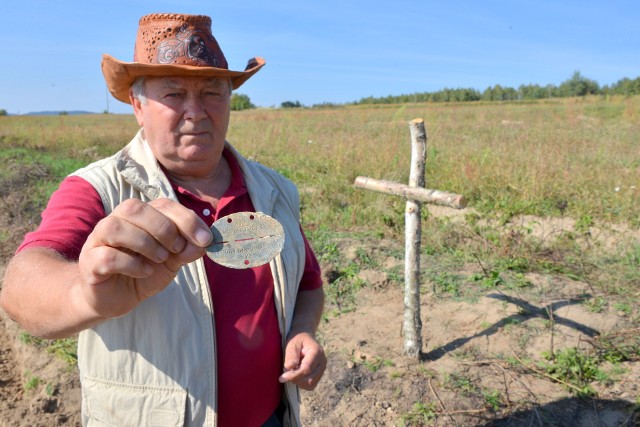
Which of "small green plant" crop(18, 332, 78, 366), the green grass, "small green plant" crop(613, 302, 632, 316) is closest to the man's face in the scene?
"small green plant" crop(18, 332, 78, 366)

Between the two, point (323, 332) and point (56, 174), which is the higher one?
point (56, 174)

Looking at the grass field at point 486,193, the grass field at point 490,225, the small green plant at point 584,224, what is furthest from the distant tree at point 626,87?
the small green plant at point 584,224

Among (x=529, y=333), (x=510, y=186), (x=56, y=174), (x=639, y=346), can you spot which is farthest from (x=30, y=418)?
(x=56, y=174)

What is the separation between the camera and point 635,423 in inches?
116

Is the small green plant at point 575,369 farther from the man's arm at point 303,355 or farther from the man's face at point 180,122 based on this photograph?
the man's face at point 180,122

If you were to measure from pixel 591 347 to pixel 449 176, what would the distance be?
12.5 feet

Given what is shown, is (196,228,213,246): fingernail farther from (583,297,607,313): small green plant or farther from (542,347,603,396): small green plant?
(583,297,607,313): small green plant

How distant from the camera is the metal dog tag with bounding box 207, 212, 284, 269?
1.03 m

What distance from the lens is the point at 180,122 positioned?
1.55 metres

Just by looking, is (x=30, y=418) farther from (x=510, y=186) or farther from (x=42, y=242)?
(x=510, y=186)

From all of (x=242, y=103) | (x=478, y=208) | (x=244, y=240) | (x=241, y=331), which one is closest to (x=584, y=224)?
(x=478, y=208)

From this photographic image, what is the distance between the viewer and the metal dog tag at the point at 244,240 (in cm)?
103

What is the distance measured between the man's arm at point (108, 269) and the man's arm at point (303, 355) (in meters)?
0.67

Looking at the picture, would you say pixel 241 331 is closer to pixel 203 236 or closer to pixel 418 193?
pixel 203 236
